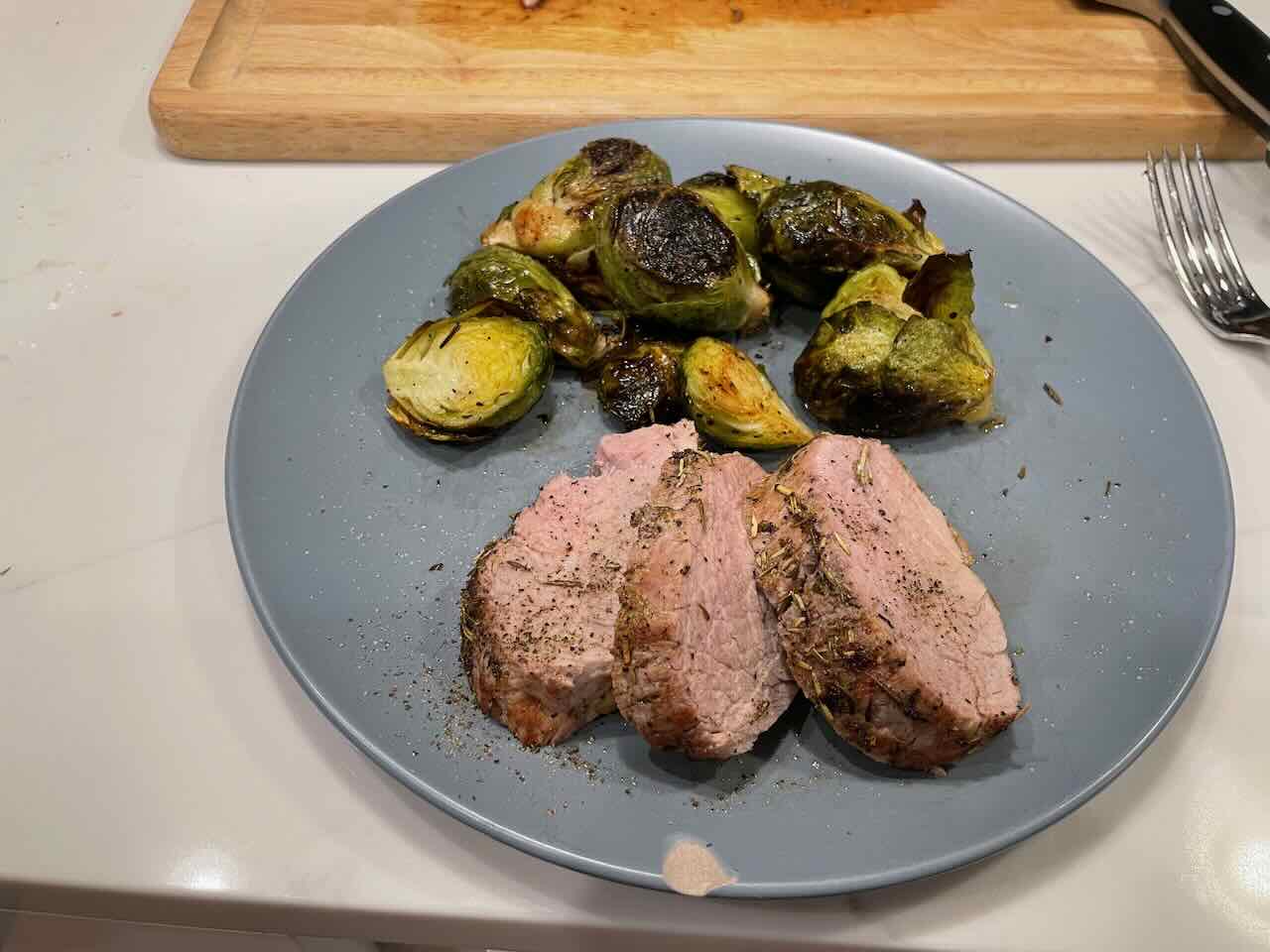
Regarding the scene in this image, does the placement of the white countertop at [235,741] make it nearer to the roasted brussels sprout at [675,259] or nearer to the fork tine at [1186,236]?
the fork tine at [1186,236]

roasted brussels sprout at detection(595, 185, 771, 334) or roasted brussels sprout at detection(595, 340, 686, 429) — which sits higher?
roasted brussels sprout at detection(595, 185, 771, 334)

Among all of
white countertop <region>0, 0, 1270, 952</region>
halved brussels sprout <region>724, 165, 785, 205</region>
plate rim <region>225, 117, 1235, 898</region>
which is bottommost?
white countertop <region>0, 0, 1270, 952</region>

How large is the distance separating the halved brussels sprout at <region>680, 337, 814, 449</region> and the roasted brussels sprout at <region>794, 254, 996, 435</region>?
0.11 metres

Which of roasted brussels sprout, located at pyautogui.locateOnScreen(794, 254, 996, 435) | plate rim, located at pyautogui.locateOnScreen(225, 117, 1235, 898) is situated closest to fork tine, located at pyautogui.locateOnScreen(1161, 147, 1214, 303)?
plate rim, located at pyautogui.locateOnScreen(225, 117, 1235, 898)

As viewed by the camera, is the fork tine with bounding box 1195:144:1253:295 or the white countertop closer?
the white countertop

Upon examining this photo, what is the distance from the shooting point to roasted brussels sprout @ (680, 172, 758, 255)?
2.41 metres

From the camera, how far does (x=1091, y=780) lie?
1.63m

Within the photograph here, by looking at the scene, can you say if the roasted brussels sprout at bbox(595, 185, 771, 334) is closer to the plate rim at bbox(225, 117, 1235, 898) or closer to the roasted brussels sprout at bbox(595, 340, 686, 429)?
the roasted brussels sprout at bbox(595, 340, 686, 429)

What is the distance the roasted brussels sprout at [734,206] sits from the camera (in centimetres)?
241

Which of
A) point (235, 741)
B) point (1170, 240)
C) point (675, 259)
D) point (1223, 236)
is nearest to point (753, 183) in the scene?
point (675, 259)

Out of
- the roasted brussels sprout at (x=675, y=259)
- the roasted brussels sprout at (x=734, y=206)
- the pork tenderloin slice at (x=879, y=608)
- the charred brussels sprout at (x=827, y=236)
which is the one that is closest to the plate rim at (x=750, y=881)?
the pork tenderloin slice at (x=879, y=608)

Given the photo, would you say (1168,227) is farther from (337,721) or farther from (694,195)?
(337,721)

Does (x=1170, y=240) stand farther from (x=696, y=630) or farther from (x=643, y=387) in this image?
(x=696, y=630)

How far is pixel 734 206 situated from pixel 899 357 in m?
→ 0.62
